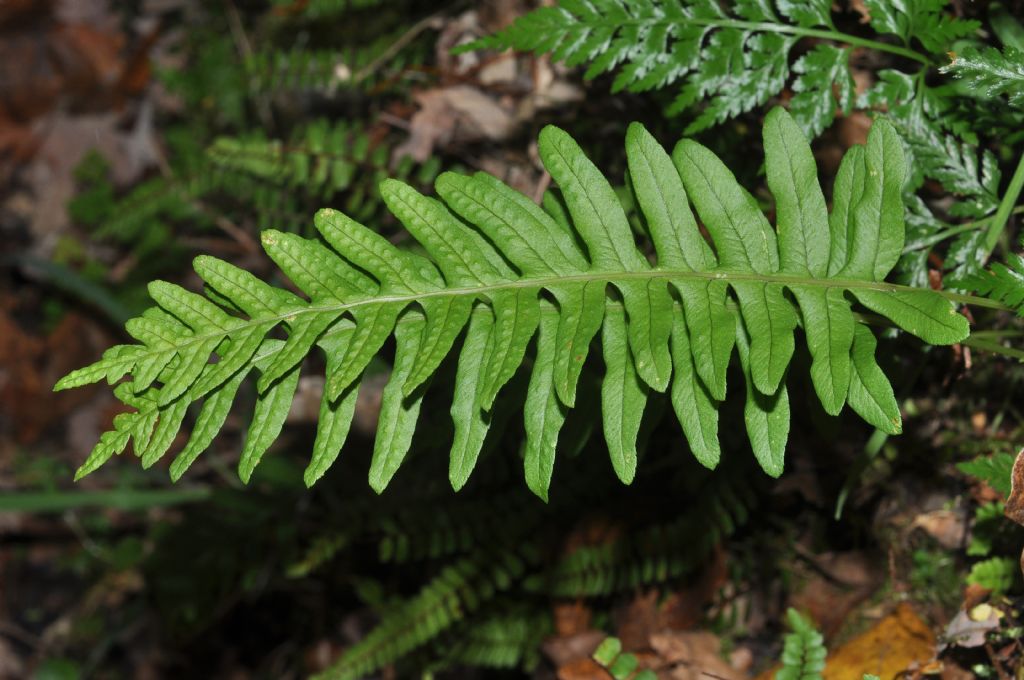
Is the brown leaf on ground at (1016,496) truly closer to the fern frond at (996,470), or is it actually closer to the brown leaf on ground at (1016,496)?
the brown leaf on ground at (1016,496)

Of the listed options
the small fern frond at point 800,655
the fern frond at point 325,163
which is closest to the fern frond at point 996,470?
the small fern frond at point 800,655

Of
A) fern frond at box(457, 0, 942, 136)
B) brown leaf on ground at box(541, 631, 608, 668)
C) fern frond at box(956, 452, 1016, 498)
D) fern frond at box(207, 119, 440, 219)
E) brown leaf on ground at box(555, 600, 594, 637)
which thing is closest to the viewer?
fern frond at box(956, 452, 1016, 498)

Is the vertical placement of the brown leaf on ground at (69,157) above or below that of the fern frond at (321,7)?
below

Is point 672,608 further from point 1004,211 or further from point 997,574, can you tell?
point 1004,211

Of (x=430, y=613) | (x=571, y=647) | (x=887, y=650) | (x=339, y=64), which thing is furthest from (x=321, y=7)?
(x=887, y=650)

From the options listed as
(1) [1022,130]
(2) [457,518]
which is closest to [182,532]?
(2) [457,518]

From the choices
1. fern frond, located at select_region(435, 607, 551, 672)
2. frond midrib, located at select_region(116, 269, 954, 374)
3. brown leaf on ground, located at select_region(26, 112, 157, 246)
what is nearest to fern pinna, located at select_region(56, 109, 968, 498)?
frond midrib, located at select_region(116, 269, 954, 374)

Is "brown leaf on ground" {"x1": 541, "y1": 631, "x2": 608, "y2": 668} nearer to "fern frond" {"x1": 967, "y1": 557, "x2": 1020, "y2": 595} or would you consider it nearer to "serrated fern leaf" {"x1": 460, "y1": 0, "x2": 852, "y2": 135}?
"fern frond" {"x1": 967, "y1": 557, "x2": 1020, "y2": 595}

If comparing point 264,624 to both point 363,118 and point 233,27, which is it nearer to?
point 363,118
